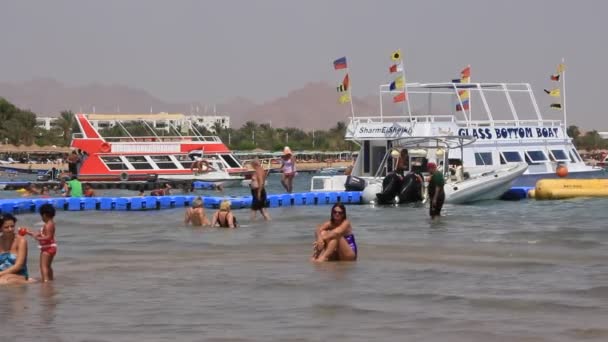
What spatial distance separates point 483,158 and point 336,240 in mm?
20330

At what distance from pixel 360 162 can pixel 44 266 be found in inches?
829

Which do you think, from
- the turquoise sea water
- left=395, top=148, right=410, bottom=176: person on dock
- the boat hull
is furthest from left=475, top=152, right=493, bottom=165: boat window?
the turquoise sea water

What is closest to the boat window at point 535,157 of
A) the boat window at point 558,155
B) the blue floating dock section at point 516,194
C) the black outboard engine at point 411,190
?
the boat window at point 558,155

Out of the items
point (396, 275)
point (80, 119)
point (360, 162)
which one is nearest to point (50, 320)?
point (396, 275)

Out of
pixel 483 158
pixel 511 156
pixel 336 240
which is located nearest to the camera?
pixel 336 240

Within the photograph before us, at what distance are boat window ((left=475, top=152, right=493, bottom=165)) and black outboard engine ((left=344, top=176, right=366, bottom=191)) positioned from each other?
4.55m

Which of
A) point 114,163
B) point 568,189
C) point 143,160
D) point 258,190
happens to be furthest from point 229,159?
point 258,190

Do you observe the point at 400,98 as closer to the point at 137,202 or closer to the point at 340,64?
the point at 340,64

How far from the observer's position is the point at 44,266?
1315cm

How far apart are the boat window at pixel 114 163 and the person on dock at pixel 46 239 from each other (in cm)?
3595

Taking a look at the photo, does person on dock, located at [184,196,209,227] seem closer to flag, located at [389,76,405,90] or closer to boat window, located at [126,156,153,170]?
flag, located at [389,76,405,90]

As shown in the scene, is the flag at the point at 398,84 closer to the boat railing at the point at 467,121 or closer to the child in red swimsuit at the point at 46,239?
the boat railing at the point at 467,121

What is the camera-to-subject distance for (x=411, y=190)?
28.2 m

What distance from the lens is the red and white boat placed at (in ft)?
158
